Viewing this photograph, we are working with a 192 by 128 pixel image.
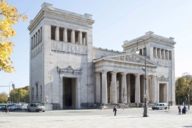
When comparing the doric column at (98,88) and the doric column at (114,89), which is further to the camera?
the doric column at (114,89)

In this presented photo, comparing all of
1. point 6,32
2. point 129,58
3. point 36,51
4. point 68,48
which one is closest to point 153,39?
point 129,58

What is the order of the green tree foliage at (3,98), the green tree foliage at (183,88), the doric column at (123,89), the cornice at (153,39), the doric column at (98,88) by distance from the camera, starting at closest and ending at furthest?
the doric column at (98,88), the doric column at (123,89), the cornice at (153,39), the green tree foliage at (183,88), the green tree foliage at (3,98)

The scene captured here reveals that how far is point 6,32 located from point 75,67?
199ft

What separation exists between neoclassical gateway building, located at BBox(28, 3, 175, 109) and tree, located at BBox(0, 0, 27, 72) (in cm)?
5528

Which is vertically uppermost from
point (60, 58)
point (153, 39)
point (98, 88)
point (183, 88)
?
point (153, 39)

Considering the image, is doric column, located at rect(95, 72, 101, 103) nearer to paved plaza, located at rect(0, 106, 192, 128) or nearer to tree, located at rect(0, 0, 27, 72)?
paved plaza, located at rect(0, 106, 192, 128)

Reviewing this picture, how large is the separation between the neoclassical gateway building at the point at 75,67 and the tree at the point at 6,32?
55.3 meters

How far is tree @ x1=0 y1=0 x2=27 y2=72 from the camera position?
14.8 m

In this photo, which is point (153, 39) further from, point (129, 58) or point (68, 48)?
point (68, 48)

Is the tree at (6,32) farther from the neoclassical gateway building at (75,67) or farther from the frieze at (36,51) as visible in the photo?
the frieze at (36,51)

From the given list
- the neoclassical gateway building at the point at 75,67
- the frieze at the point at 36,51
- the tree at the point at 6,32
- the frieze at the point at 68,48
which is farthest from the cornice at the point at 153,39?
the tree at the point at 6,32

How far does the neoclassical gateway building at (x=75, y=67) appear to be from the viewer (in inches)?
2827

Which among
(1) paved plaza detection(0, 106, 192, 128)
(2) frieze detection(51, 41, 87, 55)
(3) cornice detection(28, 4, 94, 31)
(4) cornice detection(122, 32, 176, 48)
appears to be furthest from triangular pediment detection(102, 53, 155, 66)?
(1) paved plaza detection(0, 106, 192, 128)

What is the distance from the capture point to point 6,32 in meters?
14.9
